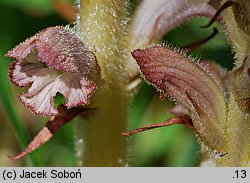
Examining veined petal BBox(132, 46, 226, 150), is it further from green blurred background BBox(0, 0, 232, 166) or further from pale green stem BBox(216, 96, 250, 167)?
green blurred background BBox(0, 0, 232, 166)

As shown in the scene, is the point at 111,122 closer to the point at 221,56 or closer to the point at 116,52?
the point at 116,52

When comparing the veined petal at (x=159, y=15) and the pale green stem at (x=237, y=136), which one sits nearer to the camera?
the pale green stem at (x=237, y=136)

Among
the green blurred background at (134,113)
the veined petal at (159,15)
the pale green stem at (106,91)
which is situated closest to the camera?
the pale green stem at (106,91)

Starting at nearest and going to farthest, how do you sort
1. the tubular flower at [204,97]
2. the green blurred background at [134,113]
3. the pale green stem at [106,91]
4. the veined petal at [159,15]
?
the tubular flower at [204,97], the pale green stem at [106,91], the veined petal at [159,15], the green blurred background at [134,113]

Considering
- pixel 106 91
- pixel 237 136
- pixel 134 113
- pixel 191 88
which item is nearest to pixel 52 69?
pixel 106 91

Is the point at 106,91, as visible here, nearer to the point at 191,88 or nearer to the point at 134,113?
the point at 191,88

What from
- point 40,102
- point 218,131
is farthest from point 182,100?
point 40,102

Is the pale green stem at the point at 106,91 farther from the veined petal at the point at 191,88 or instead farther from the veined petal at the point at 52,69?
the veined petal at the point at 191,88

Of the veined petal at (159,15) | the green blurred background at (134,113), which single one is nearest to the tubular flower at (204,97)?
the veined petal at (159,15)
